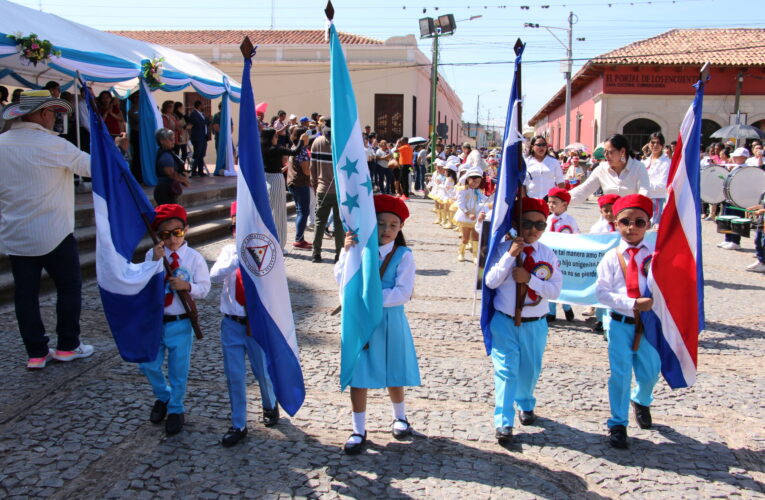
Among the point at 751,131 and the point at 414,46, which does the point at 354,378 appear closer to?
the point at 751,131

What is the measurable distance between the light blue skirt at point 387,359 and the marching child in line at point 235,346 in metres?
0.65

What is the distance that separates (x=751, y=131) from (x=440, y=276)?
2074 centimetres

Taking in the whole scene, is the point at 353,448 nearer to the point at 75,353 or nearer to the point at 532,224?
the point at 532,224

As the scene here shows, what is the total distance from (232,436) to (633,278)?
259 centimetres

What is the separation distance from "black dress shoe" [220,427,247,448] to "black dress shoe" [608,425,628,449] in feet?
7.11

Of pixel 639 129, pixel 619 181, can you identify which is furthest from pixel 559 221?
pixel 639 129

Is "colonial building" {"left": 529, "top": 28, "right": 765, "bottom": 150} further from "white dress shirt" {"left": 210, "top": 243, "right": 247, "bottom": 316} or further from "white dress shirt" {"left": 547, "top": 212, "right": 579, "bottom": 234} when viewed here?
"white dress shirt" {"left": 210, "top": 243, "right": 247, "bottom": 316}

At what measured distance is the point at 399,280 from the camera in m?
3.80

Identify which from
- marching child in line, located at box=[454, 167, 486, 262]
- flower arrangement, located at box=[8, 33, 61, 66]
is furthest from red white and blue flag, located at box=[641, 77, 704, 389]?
flower arrangement, located at box=[8, 33, 61, 66]

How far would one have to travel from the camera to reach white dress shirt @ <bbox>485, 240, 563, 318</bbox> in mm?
4000

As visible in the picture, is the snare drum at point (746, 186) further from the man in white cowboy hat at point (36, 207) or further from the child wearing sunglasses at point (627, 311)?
the man in white cowboy hat at point (36, 207)

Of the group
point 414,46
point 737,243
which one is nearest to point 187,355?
point 737,243

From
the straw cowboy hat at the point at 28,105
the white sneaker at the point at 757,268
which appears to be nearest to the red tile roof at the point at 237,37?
the white sneaker at the point at 757,268

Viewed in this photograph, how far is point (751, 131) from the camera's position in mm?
24359
